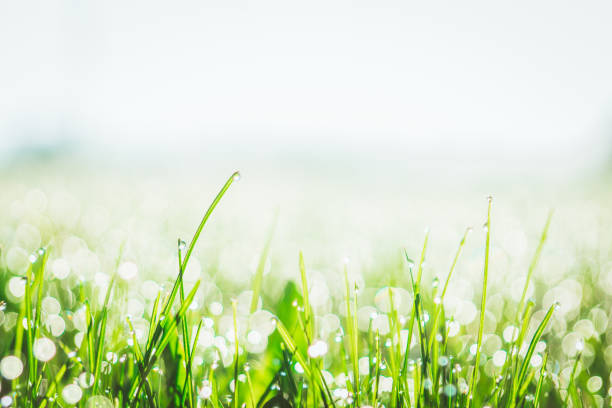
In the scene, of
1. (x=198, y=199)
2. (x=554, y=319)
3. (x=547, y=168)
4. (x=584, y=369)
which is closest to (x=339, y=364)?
(x=584, y=369)

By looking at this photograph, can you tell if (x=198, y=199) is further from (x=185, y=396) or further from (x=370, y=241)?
(x=185, y=396)

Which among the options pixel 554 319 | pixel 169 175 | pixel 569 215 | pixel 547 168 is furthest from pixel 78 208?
pixel 547 168

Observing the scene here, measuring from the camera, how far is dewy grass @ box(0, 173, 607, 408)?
2.04 feet

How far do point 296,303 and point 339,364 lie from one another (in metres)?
0.21

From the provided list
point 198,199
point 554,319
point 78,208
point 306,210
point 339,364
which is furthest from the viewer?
point 198,199

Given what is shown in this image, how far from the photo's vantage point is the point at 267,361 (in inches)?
30.5

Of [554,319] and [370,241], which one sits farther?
[370,241]

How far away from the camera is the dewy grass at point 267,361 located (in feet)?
2.04

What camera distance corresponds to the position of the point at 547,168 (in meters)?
9.35

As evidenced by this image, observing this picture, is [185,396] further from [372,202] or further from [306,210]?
[372,202]

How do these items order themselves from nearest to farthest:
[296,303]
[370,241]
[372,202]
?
[296,303] < [370,241] < [372,202]

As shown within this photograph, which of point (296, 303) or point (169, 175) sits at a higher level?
point (296, 303)

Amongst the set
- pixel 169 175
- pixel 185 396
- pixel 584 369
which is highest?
pixel 185 396

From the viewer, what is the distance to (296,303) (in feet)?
2.59
